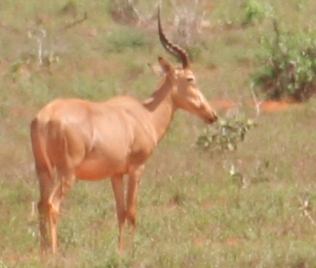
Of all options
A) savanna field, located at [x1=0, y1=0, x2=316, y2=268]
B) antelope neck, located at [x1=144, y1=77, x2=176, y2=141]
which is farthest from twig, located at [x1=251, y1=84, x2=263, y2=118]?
antelope neck, located at [x1=144, y1=77, x2=176, y2=141]

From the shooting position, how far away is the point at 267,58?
1992 cm

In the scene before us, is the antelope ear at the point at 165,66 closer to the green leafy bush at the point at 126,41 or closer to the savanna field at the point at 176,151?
the savanna field at the point at 176,151

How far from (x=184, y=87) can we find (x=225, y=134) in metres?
3.12

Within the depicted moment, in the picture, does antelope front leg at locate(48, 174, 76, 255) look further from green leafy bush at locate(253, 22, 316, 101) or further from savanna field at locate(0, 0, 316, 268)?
green leafy bush at locate(253, 22, 316, 101)

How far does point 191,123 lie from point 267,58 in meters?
3.89

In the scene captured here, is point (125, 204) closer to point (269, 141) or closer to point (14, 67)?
point (269, 141)

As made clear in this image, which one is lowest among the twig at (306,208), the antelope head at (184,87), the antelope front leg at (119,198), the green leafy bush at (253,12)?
the green leafy bush at (253,12)

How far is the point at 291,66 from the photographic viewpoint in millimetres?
19422

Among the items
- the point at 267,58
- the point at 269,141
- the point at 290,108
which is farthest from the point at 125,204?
the point at 267,58

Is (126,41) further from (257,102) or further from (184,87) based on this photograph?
(184,87)

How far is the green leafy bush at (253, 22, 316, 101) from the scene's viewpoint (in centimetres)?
1934

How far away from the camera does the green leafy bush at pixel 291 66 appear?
1934 centimetres

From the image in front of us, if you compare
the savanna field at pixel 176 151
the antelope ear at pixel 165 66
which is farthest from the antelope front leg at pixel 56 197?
the antelope ear at pixel 165 66

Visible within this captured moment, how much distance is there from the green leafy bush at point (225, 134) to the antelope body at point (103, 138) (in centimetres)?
286
